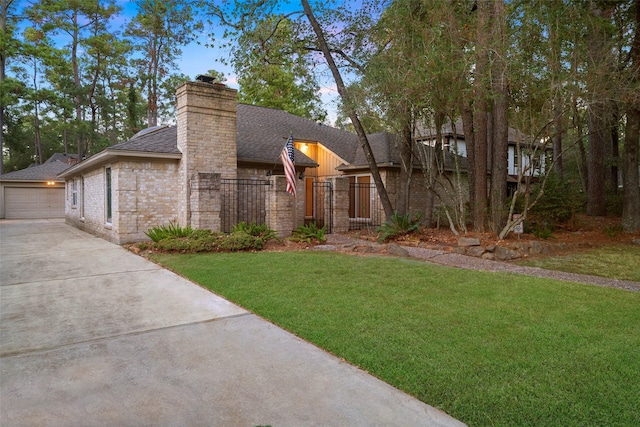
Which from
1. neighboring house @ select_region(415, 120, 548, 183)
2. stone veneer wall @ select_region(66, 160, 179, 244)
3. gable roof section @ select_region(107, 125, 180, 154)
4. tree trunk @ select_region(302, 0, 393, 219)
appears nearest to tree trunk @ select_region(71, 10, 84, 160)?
gable roof section @ select_region(107, 125, 180, 154)

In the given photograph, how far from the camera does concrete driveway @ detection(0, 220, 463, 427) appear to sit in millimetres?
2459

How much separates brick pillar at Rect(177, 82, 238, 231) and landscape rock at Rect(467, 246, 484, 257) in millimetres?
6720

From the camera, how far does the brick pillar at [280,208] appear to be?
36.5ft

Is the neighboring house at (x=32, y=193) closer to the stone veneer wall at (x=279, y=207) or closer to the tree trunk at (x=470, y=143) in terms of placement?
the stone veneer wall at (x=279, y=207)

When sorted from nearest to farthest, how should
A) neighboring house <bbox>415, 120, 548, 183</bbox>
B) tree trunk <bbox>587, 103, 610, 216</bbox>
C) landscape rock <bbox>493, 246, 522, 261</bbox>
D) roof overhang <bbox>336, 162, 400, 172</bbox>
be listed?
landscape rock <bbox>493, 246, 522, 261</bbox> → neighboring house <bbox>415, 120, 548, 183</bbox> → tree trunk <bbox>587, 103, 610, 216</bbox> → roof overhang <bbox>336, 162, 400, 172</bbox>

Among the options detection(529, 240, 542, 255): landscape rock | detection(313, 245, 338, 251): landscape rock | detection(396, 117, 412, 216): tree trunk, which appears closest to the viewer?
detection(529, 240, 542, 255): landscape rock

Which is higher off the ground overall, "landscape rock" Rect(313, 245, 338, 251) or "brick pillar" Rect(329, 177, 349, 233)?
"brick pillar" Rect(329, 177, 349, 233)

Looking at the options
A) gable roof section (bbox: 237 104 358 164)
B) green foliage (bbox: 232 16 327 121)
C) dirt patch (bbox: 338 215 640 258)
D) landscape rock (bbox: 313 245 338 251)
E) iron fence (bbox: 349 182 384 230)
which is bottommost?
landscape rock (bbox: 313 245 338 251)

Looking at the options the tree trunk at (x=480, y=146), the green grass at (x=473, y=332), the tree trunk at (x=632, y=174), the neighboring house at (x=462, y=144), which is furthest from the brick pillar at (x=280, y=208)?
the tree trunk at (x=632, y=174)

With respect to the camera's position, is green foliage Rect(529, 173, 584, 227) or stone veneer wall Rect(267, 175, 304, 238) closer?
stone veneer wall Rect(267, 175, 304, 238)

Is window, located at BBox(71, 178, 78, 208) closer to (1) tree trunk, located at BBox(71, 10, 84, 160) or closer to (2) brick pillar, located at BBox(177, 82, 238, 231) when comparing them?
(2) brick pillar, located at BBox(177, 82, 238, 231)

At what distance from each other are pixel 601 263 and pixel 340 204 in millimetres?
7319

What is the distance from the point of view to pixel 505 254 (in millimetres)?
8703

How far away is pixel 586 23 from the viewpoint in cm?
927
